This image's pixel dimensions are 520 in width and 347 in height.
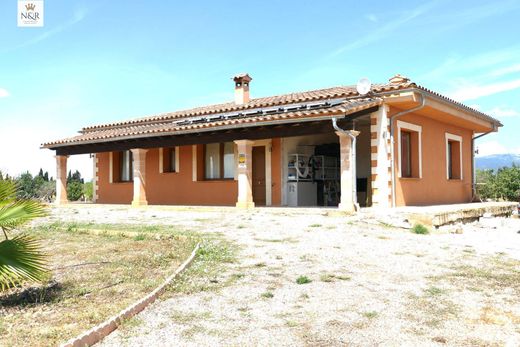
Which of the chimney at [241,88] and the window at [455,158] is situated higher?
the chimney at [241,88]

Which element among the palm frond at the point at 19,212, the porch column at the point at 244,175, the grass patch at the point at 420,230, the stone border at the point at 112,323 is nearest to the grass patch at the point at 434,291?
the stone border at the point at 112,323

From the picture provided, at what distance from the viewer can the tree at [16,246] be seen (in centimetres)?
380

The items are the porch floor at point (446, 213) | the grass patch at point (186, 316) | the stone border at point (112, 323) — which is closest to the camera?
the stone border at point (112, 323)

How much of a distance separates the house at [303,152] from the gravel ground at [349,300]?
470 cm

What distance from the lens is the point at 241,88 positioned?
53.9ft

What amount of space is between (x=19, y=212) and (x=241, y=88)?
12.9m

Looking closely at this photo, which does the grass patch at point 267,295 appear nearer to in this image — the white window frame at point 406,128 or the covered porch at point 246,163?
the covered porch at point 246,163

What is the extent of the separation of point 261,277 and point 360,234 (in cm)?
370

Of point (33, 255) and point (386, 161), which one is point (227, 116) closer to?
point (386, 161)

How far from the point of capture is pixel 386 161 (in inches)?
466

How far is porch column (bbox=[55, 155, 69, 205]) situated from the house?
0.04 metres

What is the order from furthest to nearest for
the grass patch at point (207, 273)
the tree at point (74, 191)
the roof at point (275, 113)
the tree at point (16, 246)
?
the tree at point (74, 191) < the roof at point (275, 113) < the grass patch at point (207, 273) < the tree at point (16, 246)

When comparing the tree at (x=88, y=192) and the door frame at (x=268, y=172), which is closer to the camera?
the door frame at (x=268, y=172)

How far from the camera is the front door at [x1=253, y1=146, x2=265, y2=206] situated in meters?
14.6
